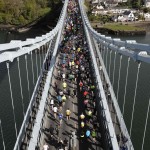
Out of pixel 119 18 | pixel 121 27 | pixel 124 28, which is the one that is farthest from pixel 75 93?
pixel 119 18

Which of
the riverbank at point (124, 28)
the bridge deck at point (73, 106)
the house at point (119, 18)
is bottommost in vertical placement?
the riverbank at point (124, 28)

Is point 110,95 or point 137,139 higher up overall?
point 110,95

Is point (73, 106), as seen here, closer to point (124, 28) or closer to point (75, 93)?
point (75, 93)

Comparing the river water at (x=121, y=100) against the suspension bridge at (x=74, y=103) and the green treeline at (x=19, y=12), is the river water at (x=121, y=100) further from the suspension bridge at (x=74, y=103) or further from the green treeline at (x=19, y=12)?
the green treeline at (x=19, y=12)

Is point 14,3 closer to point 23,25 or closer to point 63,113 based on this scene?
point 23,25

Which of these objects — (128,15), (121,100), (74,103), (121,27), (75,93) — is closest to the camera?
(74,103)

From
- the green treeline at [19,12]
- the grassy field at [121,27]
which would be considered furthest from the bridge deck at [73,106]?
the green treeline at [19,12]

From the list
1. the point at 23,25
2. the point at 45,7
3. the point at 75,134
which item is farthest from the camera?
the point at 45,7

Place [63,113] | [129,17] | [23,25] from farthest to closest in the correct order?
[129,17] < [23,25] < [63,113]

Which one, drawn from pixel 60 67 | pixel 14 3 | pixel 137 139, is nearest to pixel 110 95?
pixel 137 139
